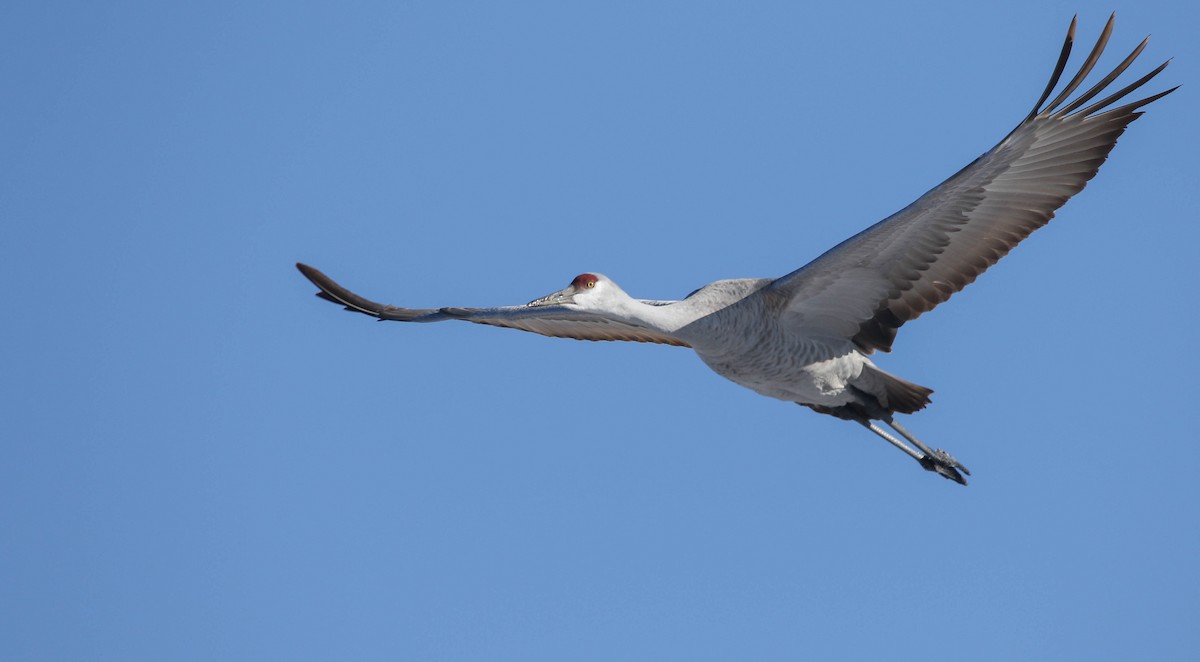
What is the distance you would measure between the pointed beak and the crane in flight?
0.04ft

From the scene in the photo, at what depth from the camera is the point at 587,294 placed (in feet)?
39.7

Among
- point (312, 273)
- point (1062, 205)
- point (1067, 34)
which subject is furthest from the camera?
point (312, 273)

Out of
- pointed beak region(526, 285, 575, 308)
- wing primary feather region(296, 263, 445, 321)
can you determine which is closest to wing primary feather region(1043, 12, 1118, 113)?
pointed beak region(526, 285, 575, 308)

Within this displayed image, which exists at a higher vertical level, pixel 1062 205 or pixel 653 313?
pixel 1062 205

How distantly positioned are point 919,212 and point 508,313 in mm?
3599

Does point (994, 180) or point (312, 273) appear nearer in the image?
point (994, 180)

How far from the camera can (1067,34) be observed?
11078 mm

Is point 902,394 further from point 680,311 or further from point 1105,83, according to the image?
point 1105,83

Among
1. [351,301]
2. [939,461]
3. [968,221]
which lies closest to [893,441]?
[939,461]

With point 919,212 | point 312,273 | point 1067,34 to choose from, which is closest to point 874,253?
point 919,212

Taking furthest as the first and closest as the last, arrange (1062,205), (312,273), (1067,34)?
(312,273) → (1062,205) → (1067,34)

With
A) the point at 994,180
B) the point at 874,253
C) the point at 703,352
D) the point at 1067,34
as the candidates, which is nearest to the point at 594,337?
the point at 703,352

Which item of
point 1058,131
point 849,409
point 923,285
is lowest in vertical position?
point 849,409

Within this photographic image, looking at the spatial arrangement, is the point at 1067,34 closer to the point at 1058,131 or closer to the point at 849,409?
the point at 1058,131
